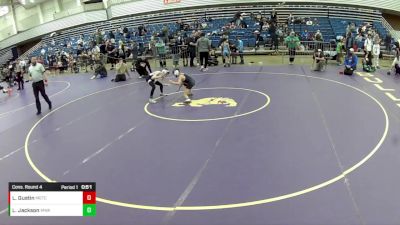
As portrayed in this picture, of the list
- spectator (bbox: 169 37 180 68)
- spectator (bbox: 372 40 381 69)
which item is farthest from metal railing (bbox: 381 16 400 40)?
spectator (bbox: 169 37 180 68)

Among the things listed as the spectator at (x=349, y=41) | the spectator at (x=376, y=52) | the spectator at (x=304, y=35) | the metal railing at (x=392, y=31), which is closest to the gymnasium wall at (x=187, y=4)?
the metal railing at (x=392, y=31)

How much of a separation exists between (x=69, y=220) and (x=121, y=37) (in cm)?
2463

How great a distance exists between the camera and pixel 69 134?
10.6 meters

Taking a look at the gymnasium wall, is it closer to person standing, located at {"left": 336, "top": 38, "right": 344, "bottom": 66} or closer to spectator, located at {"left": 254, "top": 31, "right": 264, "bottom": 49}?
spectator, located at {"left": 254, "top": 31, "right": 264, "bottom": 49}

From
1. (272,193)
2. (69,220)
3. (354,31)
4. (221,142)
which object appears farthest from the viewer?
(354,31)

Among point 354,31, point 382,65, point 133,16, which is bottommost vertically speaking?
point 382,65

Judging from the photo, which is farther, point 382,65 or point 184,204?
point 382,65

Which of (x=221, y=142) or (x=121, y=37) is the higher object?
(x=121, y=37)

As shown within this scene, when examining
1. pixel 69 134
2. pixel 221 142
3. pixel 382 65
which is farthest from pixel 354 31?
pixel 69 134

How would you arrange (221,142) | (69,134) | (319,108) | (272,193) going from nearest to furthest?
(272,193), (221,142), (69,134), (319,108)

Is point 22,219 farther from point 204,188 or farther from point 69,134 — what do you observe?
point 69,134

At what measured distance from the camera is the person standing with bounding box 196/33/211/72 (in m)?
19.0

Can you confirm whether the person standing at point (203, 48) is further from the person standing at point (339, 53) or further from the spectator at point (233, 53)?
the person standing at point (339, 53)
